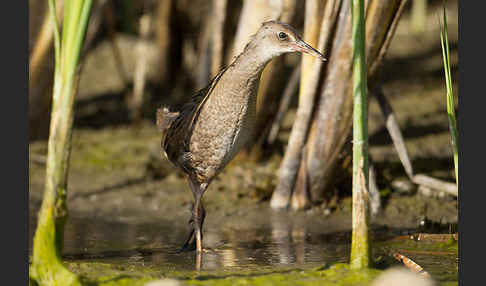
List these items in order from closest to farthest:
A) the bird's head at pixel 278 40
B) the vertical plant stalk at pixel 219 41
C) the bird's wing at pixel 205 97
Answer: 1. the bird's head at pixel 278 40
2. the bird's wing at pixel 205 97
3. the vertical plant stalk at pixel 219 41

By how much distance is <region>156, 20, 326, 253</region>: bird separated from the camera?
5.11 m

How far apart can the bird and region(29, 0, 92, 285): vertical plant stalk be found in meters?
1.56

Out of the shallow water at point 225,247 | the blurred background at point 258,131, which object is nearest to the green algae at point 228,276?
the shallow water at point 225,247

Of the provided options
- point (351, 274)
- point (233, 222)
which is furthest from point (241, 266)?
point (233, 222)

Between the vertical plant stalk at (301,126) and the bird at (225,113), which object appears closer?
the bird at (225,113)

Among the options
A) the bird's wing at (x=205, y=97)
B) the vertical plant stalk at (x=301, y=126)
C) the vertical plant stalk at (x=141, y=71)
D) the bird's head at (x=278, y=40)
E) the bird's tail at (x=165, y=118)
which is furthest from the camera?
the vertical plant stalk at (x=141, y=71)

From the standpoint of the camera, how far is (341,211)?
264 inches

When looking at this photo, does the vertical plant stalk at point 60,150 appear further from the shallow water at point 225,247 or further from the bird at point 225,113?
the bird at point 225,113

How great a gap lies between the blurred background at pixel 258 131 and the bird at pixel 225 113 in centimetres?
77

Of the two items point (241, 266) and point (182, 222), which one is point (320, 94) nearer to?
point (182, 222)

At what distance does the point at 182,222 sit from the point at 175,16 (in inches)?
183

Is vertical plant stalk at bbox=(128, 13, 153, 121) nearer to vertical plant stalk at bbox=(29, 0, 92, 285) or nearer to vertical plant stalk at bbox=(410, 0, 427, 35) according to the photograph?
vertical plant stalk at bbox=(29, 0, 92, 285)

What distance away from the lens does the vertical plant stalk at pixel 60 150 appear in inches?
145

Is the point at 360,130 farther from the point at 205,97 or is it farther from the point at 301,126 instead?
the point at 301,126
